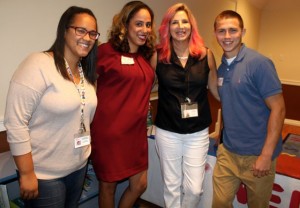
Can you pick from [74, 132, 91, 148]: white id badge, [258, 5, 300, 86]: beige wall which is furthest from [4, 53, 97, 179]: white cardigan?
[258, 5, 300, 86]: beige wall

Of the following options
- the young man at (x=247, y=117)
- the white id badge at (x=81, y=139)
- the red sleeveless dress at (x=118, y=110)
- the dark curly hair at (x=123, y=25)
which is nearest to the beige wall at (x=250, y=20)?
the young man at (x=247, y=117)

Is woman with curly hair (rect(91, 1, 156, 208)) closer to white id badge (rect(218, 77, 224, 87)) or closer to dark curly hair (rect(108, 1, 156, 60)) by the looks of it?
dark curly hair (rect(108, 1, 156, 60))

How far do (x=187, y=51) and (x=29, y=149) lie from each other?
1.10 m

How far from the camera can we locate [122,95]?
61.4 inches

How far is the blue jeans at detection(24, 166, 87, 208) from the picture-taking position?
3.98 feet

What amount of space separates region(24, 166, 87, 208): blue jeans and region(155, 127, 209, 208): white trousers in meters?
0.58

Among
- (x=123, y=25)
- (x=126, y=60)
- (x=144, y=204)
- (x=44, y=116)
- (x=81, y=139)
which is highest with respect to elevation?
(x=123, y=25)

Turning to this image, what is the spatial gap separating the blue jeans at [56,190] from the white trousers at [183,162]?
22.7 inches

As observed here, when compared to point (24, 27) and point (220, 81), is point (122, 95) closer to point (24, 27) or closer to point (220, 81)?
point (220, 81)

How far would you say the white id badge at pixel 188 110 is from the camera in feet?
5.41

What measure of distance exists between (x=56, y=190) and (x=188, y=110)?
88 centimetres

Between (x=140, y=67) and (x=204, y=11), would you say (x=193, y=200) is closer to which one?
(x=140, y=67)

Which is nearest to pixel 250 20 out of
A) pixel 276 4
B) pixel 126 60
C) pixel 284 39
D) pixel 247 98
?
pixel 276 4

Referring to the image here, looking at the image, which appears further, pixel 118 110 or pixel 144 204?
Result: pixel 144 204
